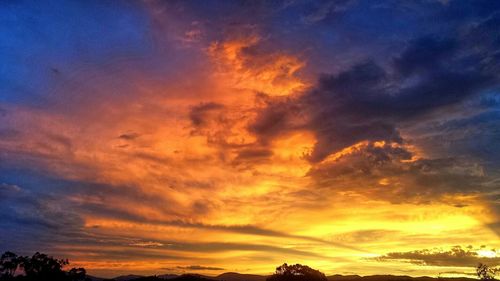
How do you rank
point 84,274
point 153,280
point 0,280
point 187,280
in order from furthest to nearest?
point 187,280
point 153,280
point 84,274
point 0,280

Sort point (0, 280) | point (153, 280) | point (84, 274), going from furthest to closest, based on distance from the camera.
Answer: point (153, 280) → point (84, 274) → point (0, 280)

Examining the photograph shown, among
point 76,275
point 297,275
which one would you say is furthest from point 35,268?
point 297,275

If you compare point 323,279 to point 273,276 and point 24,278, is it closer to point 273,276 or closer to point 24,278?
point 273,276

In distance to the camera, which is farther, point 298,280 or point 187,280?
point 187,280

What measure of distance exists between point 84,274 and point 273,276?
63.4 m

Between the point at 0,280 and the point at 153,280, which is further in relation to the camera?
the point at 153,280

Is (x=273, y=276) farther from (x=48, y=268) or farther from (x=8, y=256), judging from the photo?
(x=8, y=256)

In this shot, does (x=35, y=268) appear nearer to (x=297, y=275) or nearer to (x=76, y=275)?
(x=76, y=275)

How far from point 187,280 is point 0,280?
70768mm

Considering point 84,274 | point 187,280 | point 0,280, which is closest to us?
point 0,280

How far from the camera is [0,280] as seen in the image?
116 metres

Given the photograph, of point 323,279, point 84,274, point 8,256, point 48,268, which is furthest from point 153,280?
point 323,279

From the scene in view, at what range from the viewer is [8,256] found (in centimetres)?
12144

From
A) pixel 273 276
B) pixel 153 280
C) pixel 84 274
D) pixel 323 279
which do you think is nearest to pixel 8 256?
pixel 84 274
